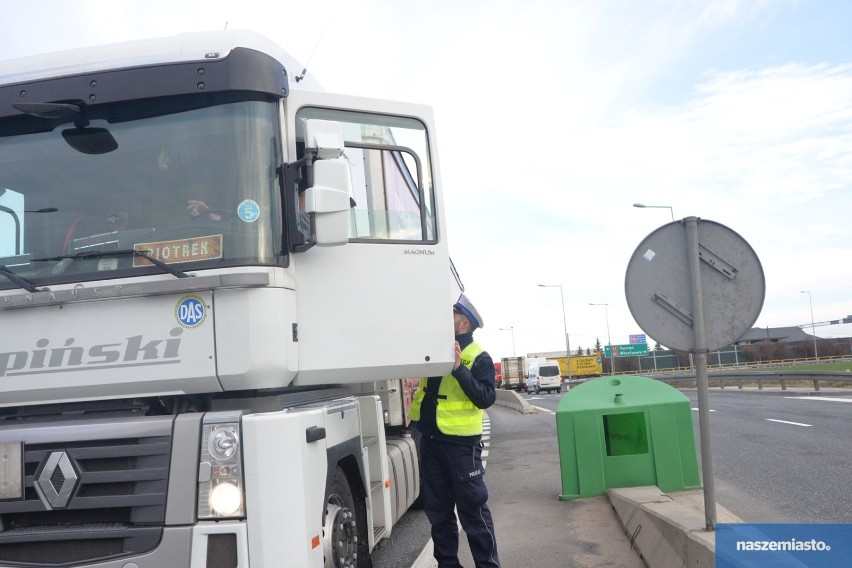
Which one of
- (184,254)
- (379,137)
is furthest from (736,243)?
(184,254)

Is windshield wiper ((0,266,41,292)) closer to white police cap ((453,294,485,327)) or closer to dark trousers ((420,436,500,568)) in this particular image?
white police cap ((453,294,485,327))

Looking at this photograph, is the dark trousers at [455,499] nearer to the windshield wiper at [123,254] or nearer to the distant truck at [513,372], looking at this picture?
the windshield wiper at [123,254]

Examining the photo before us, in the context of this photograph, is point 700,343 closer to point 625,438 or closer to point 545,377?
point 625,438

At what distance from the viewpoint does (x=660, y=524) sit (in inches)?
220

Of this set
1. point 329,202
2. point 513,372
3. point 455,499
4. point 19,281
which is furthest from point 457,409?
point 513,372

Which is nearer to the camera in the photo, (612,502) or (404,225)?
(404,225)

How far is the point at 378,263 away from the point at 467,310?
1.10 metres

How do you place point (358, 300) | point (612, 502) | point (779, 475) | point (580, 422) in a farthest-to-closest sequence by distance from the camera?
point (779, 475), point (580, 422), point (612, 502), point (358, 300)

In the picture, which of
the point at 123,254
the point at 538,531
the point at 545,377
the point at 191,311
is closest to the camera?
the point at 191,311

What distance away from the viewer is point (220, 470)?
12.3ft

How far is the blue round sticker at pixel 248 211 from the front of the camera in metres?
4.12

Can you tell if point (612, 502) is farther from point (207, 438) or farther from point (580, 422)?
point (207, 438)

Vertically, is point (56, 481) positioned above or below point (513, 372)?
above

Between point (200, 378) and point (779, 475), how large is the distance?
8321mm
